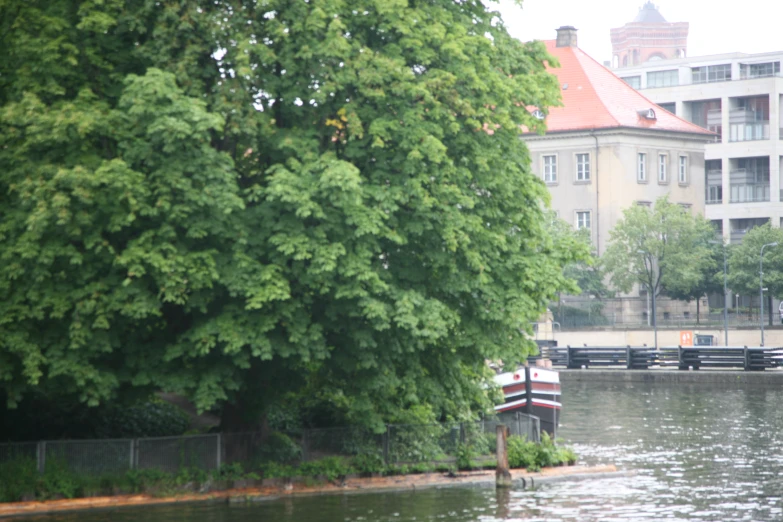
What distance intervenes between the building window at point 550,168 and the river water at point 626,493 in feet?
190

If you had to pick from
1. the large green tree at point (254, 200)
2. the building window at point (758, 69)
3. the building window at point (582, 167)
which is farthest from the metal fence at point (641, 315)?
the large green tree at point (254, 200)

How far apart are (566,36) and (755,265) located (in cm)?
2821

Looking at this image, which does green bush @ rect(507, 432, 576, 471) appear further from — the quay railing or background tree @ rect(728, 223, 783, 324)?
background tree @ rect(728, 223, 783, 324)

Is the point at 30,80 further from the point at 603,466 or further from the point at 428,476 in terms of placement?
the point at 603,466

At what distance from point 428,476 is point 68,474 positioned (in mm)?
8104

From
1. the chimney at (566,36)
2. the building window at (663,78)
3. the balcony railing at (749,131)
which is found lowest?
the balcony railing at (749,131)

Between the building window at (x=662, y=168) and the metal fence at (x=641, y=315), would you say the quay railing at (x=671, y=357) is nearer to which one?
the metal fence at (x=641, y=315)

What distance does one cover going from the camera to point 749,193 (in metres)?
119

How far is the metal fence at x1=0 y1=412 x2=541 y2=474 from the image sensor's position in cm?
2588

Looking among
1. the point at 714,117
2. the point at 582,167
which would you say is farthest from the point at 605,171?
the point at 714,117

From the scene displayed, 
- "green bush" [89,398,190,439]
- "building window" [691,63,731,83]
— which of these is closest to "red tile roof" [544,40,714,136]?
"building window" [691,63,731,83]

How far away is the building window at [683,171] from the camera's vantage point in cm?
10412

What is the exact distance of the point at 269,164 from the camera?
27.1 m

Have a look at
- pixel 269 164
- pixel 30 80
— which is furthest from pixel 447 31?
pixel 30 80
